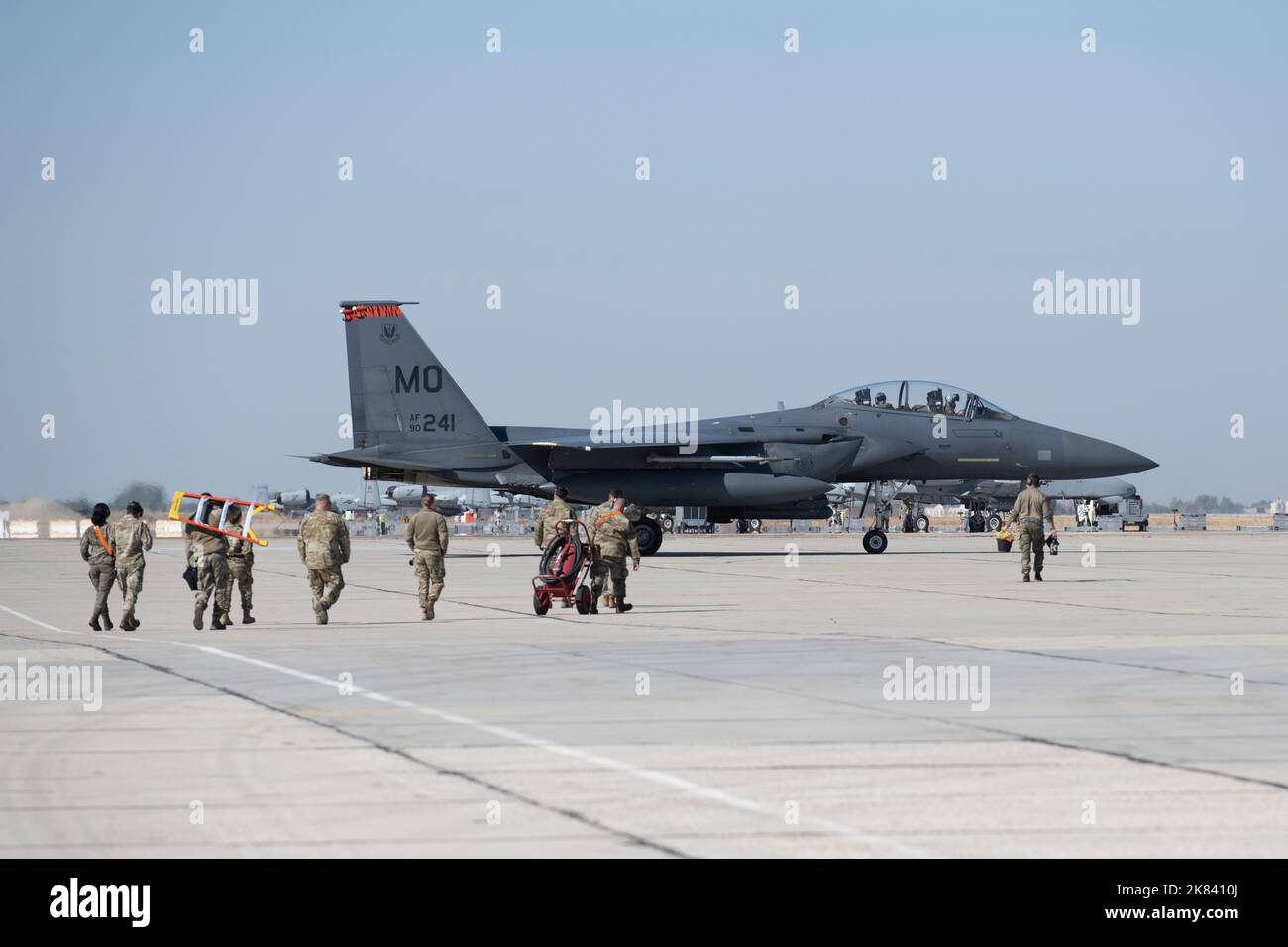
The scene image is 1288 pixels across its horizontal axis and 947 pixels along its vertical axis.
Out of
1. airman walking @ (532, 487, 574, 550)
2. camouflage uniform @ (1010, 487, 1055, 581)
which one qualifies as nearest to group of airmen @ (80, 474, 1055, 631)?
airman walking @ (532, 487, 574, 550)

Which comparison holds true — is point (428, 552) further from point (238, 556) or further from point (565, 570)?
point (238, 556)

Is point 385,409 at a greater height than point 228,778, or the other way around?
point 385,409

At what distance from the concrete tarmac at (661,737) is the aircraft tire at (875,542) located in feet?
61.6

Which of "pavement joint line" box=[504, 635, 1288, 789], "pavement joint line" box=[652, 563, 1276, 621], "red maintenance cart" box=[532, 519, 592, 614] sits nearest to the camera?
"pavement joint line" box=[504, 635, 1288, 789]

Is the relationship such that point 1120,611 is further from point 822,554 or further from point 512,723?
point 822,554

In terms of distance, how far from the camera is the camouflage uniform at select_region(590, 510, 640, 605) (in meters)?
18.3

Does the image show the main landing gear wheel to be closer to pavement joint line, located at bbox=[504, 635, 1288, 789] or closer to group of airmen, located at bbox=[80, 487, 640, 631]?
group of airmen, located at bbox=[80, 487, 640, 631]

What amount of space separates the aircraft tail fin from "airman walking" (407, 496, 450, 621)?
745 inches

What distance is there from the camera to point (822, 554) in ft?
122

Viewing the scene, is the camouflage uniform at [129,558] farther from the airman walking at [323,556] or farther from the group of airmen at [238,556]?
the airman walking at [323,556]

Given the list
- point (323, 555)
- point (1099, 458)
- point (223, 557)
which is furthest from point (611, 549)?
point (1099, 458)

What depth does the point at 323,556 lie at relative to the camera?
1695 cm
